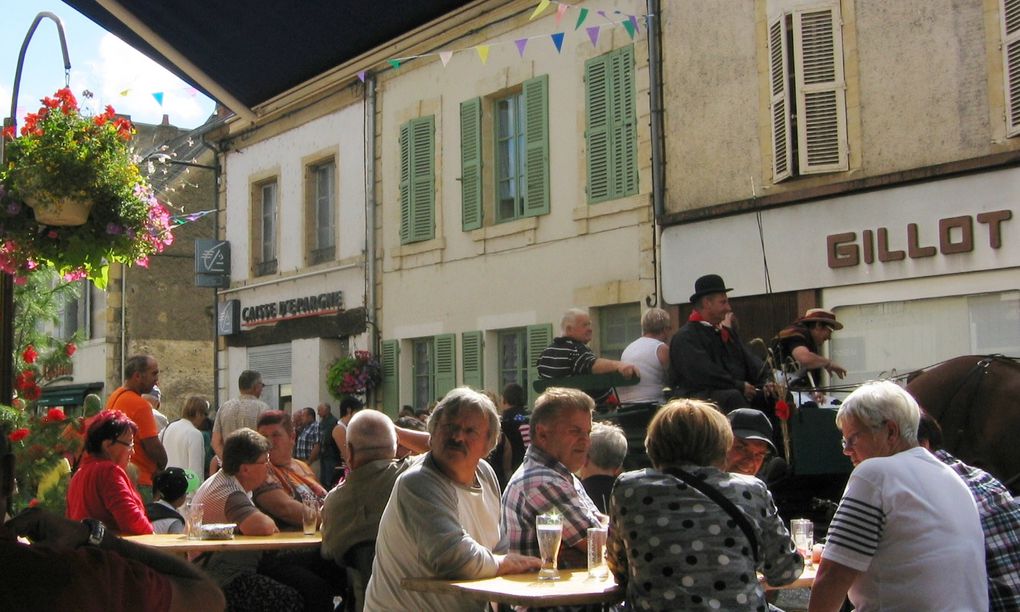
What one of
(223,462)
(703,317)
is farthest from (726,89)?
(223,462)

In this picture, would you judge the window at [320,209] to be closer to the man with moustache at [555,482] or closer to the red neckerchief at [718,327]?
the red neckerchief at [718,327]

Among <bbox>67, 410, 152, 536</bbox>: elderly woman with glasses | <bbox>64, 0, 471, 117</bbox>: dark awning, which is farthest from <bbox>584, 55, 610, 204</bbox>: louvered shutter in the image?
<bbox>64, 0, 471, 117</bbox>: dark awning

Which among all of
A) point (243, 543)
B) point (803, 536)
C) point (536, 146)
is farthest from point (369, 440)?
point (536, 146)

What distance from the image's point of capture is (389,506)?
4.41 meters

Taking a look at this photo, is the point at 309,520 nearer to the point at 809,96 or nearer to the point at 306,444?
the point at 809,96

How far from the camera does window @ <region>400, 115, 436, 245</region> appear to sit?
1634 cm

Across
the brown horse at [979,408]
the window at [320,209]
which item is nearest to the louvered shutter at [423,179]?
the window at [320,209]

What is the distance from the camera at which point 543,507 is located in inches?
177

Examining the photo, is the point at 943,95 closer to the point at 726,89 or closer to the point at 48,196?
the point at 726,89

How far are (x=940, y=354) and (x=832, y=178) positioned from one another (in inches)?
77.5

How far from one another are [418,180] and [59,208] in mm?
11553

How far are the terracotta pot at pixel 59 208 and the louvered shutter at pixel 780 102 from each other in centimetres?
782

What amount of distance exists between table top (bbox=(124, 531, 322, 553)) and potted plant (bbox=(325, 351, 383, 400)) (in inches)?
426

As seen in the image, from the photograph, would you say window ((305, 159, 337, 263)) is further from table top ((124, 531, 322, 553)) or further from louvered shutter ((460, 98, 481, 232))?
table top ((124, 531, 322, 553))
